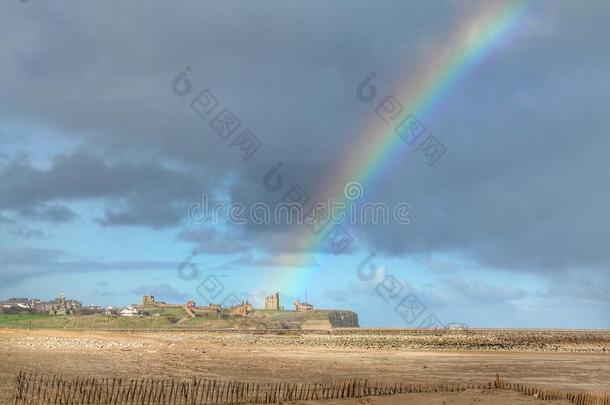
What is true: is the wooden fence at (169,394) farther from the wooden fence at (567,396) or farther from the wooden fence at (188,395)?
the wooden fence at (567,396)

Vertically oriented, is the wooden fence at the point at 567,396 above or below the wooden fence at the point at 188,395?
above

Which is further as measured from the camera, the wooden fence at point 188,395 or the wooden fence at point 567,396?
the wooden fence at point 188,395

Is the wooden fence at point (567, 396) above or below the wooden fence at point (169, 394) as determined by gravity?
above

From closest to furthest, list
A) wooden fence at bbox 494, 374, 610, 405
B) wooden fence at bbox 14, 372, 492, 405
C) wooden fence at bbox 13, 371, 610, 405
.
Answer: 1. wooden fence at bbox 494, 374, 610, 405
2. wooden fence at bbox 13, 371, 610, 405
3. wooden fence at bbox 14, 372, 492, 405

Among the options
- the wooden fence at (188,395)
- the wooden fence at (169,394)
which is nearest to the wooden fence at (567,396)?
the wooden fence at (188,395)

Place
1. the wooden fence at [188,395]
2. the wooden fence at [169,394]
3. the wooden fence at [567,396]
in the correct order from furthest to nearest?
1. the wooden fence at [169,394]
2. the wooden fence at [188,395]
3. the wooden fence at [567,396]

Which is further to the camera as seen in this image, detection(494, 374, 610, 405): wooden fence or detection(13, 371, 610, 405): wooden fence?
detection(13, 371, 610, 405): wooden fence

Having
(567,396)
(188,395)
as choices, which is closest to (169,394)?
(188,395)

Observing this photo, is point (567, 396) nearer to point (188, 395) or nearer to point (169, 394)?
point (188, 395)

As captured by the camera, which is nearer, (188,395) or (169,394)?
(188,395)

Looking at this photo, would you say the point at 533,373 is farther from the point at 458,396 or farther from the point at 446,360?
the point at 458,396

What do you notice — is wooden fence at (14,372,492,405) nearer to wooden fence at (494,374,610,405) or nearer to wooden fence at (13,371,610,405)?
wooden fence at (13,371,610,405)

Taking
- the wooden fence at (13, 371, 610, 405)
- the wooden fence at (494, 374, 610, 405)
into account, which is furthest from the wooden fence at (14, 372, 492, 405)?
the wooden fence at (494, 374, 610, 405)

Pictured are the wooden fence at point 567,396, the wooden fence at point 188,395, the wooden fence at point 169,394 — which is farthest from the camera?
the wooden fence at point 169,394
